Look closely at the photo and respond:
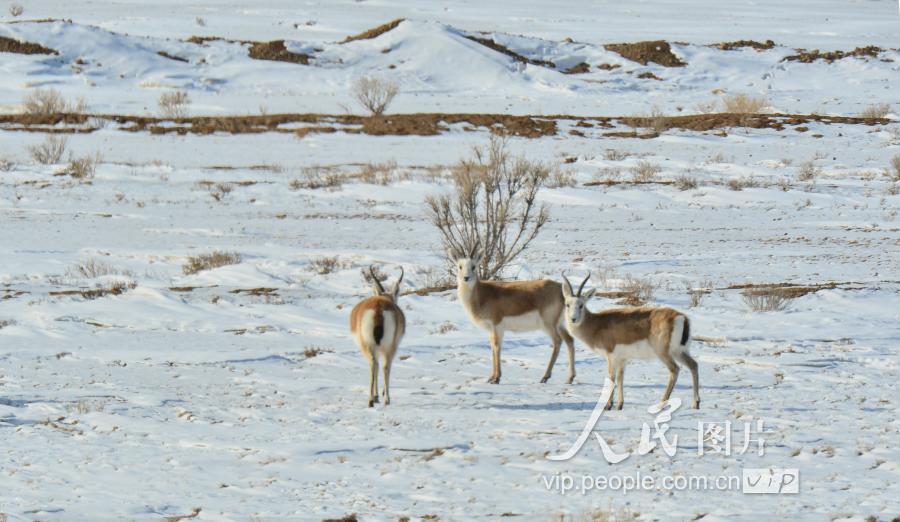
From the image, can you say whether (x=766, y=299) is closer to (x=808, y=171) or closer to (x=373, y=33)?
(x=808, y=171)

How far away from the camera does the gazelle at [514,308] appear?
996 cm

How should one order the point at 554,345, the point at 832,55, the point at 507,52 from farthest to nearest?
the point at 507,52 → the point at 832,55 → the point at 554,345

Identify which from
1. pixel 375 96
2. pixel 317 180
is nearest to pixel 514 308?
pixel 317 180

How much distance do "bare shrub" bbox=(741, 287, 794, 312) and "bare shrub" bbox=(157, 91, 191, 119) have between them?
86.3 ft

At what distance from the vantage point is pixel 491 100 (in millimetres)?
42594

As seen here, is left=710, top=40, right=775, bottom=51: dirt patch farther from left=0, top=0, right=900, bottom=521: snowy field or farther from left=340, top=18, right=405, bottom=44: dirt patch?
left=340, top=18, right=405, bottom=44: dirt patch

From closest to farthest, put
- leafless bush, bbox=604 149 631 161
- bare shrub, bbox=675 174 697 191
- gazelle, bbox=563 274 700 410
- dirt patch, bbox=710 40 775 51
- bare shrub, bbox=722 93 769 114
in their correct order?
gazelle, bbox=563 274 700 410
bare shrub, bbox=675 174 697 191
leafless bush, bbox=604 149 631 161
bare shrub, bbox=722 93 769 114
dirt patch, bbox=710 40 775 51

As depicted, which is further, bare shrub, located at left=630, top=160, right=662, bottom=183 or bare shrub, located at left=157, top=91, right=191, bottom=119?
bare shrub, located at left=157, top=91, right=191, bottom=119

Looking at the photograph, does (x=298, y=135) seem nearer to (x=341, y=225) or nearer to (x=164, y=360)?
(x=341, y=225)

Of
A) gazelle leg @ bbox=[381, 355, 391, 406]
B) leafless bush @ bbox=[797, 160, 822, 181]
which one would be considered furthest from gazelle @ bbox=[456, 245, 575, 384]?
leafless bush @ bbox=[797, 160, 822, 181]

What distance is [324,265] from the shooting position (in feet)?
53.1

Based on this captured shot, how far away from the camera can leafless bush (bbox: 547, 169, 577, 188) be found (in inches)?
961

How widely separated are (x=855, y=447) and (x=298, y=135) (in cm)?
2595

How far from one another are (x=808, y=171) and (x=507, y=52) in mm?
30028
